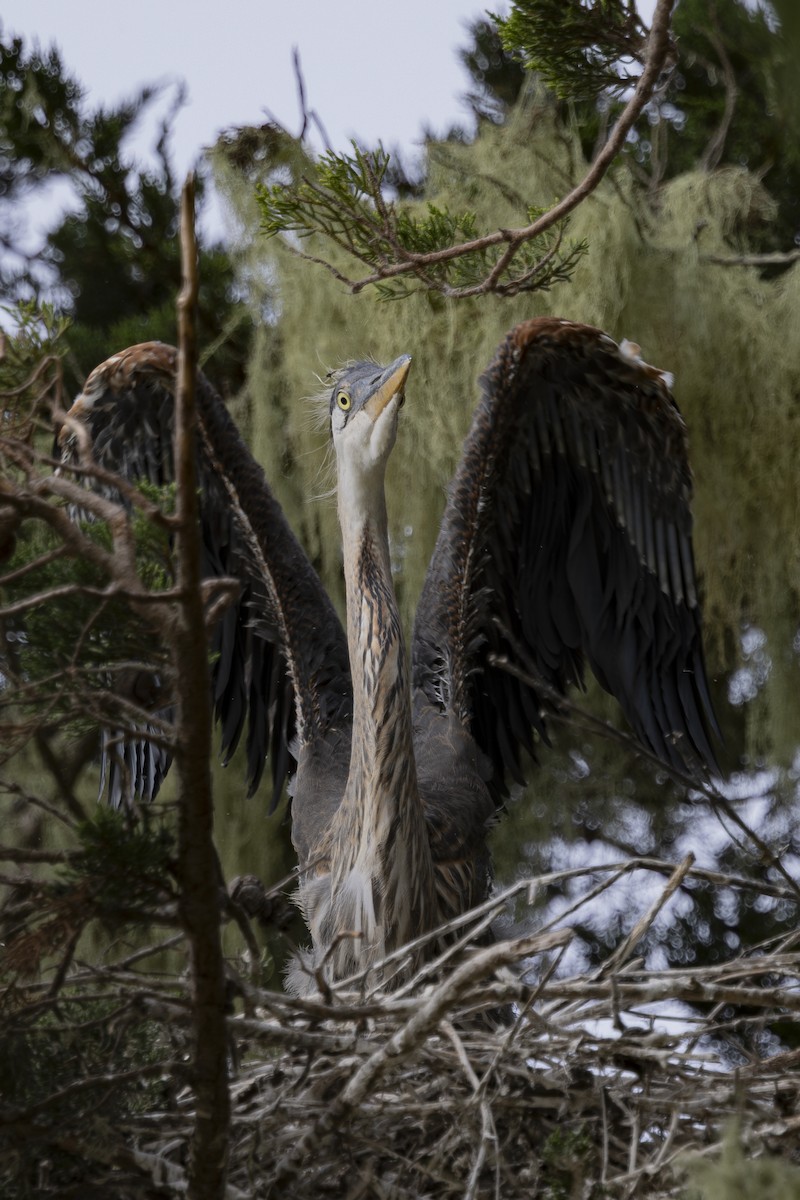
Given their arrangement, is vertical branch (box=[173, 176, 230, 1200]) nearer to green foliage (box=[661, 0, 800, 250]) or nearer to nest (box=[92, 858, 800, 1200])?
nest (box=[92, 858, 800, 1200])

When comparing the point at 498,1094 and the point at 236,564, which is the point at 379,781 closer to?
the point at 236,564

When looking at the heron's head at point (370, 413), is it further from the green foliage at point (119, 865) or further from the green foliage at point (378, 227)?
the green foliage at point (119, 865)

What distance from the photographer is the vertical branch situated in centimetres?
166

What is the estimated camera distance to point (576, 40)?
2852 mm

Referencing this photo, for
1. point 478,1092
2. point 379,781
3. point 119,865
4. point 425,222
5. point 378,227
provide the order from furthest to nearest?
point 379,781
point 425,222
point 378,227
point 478,1092
point 119,865

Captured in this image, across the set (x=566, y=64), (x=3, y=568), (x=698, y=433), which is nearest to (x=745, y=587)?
(x=698, y=433)

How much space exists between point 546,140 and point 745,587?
1.57m

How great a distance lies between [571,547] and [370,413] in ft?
2.78

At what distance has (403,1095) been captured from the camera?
2.57 m

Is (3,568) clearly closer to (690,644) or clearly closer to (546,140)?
(690,644)

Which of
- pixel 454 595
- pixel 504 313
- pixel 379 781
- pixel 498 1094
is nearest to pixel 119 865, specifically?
pixel 498 1094

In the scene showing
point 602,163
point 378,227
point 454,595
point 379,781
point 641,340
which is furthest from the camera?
point 641,340

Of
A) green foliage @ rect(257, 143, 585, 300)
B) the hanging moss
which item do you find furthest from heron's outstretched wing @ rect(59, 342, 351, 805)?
green foliage @ rect(257, 143, 585, 300)

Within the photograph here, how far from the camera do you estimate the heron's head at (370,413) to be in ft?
11.7
